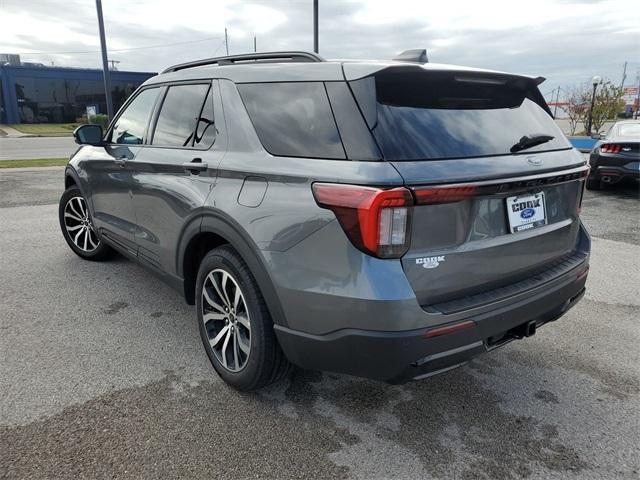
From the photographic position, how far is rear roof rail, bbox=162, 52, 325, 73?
262cm

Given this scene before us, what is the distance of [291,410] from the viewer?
262 cm

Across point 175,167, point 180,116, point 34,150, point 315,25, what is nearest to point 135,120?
point 180,116

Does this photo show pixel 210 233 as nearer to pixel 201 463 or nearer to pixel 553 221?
pixel 201 463

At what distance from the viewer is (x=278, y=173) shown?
7.55 ft

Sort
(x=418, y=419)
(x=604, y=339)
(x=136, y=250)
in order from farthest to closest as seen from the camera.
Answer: (x=136, y=250) → (x=604, y=339) → (x=418, y=419)

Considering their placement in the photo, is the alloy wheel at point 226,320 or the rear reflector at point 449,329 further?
the alloy wheel at point 226,320

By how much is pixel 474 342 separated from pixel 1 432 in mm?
2298

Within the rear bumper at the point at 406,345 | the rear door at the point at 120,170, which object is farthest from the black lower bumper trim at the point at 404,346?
the rear door at the point at 120,170

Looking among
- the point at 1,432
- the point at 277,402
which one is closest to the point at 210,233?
the point at 277,402

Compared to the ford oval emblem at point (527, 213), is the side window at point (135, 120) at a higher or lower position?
higher

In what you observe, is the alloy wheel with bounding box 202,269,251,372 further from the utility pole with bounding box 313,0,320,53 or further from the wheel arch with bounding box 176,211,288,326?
the utility pole with bounding box 313,0,320,53

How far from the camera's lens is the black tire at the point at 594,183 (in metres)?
9.82

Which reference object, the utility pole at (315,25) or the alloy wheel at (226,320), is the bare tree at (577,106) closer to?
the utility pole at (315,25)

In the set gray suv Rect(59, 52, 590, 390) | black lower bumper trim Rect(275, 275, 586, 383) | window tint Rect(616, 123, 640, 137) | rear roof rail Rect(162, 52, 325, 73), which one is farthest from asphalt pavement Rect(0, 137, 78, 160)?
black lower bumper trim Rect(275, 275, 586, 383)
